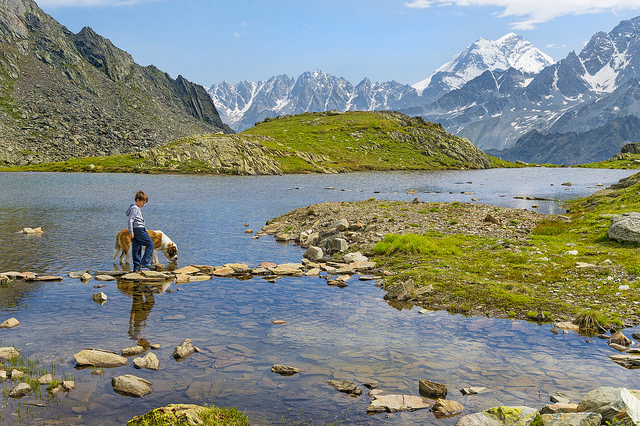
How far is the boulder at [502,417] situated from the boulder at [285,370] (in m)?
5.02

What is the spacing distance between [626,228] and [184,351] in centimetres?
2855

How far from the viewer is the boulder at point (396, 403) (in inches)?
445

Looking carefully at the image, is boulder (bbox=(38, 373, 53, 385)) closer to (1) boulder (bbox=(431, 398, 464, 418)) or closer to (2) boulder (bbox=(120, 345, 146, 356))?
(2) boulder (bbox=(120, 345, 146, 356))

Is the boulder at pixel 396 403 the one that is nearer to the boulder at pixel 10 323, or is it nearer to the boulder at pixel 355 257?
the boulder at pixel 10 323

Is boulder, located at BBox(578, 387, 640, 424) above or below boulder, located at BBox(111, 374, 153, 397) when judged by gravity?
above

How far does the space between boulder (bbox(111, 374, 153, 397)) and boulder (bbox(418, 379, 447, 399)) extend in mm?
7595

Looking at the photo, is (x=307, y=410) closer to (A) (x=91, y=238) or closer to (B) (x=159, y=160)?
(A) (x=91, y=238)

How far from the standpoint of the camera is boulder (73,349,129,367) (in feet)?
44.1

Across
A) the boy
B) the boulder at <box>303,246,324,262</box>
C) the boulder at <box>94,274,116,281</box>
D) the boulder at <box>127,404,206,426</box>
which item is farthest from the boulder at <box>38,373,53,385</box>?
the boulder at <box>303,246,324,262</box>

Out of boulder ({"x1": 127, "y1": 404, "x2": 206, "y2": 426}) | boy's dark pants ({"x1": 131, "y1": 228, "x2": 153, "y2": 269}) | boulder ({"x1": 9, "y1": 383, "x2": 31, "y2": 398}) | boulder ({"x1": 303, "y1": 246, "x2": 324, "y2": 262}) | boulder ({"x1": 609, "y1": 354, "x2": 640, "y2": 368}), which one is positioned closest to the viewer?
boulder ({"x1": 127, "y1": 404, "x2": 206, "y2": 426})

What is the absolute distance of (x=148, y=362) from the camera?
13414 mm

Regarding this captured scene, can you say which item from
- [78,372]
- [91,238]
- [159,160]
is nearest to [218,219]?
[91,238]

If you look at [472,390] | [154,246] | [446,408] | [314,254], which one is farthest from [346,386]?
[154,246]

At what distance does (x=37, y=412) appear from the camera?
1074 cm
